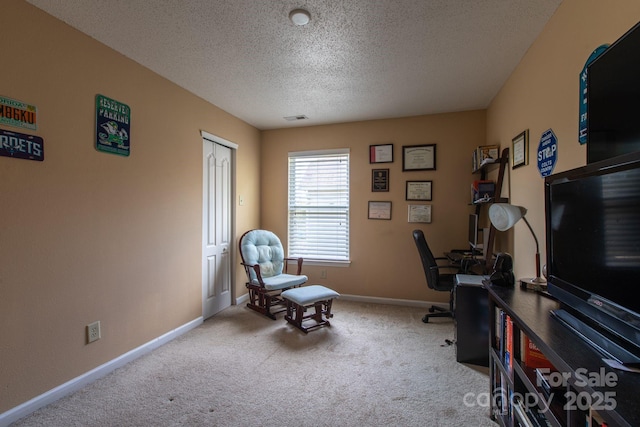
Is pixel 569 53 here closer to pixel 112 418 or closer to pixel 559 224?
pixel 559 224

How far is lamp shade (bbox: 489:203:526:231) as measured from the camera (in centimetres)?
177

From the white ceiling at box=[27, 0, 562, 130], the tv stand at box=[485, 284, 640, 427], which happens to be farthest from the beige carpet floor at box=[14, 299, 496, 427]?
the white ceiling at box=[27, 0, 562, 130]

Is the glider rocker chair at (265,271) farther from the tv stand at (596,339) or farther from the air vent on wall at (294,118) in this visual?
the tv stand at (596,339)

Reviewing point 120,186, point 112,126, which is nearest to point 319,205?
point 120,186

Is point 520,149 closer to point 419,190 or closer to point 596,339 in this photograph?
point 419,190

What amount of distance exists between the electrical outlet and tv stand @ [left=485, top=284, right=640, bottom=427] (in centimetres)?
269

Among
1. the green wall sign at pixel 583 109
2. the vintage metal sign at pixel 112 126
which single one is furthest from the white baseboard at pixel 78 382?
the green wall sign at pixel 583 109

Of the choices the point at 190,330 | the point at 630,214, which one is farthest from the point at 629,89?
the point at 190,330

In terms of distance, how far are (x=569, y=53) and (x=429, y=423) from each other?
7.53 feet

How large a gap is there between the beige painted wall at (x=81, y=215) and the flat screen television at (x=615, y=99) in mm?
2959

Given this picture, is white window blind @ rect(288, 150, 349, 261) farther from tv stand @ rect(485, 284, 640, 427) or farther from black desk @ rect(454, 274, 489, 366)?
tv stand @ rect(485, 284, 640, 427)

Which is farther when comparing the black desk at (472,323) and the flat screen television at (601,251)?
the black desk at (472,323)

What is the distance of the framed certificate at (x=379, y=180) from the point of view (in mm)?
3883

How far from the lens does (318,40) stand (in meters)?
2.12
